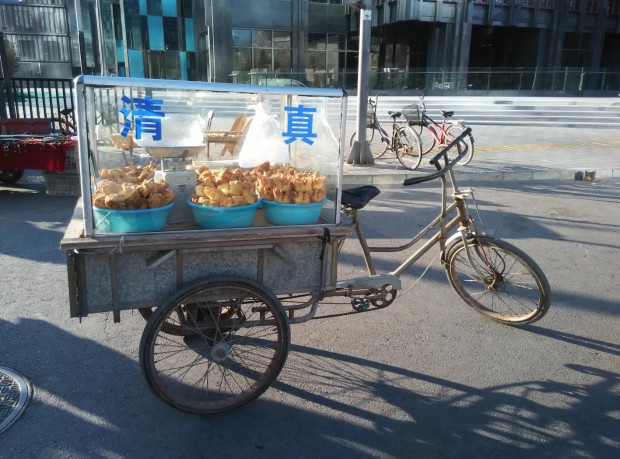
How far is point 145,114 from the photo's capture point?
266 cm

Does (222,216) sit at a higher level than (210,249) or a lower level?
higher

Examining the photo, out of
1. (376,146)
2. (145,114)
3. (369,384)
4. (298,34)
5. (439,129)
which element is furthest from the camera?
(298,34)

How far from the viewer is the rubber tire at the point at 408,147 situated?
1041 cm

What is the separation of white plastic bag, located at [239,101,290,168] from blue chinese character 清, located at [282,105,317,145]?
492 mm

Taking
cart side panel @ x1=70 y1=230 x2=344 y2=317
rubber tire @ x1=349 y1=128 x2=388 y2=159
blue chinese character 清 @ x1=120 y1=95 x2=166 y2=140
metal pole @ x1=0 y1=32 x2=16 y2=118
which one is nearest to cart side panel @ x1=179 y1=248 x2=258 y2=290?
cart side panel @ x1=70 y1=230 x2=344 y2=317

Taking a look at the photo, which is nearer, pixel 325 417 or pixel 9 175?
pixel 325 417

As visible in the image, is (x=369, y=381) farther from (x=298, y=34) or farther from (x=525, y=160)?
(x=298, y=34)

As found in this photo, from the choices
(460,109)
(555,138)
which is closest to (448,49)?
(460,109)

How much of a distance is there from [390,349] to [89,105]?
2.46 metres

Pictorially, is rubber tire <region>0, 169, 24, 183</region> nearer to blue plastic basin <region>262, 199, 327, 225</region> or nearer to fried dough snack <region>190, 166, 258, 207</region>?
fried dough snack <region>190, 166, 258, 207</region>

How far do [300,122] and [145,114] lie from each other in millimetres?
839

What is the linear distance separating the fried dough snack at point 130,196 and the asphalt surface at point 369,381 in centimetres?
118

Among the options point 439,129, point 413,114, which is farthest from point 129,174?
point 413,114

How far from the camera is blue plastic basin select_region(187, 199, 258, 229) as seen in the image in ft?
8.82
